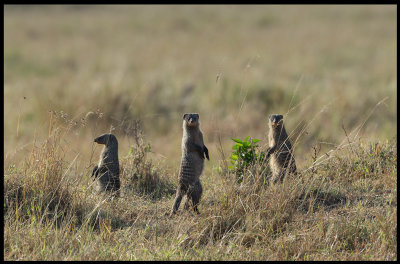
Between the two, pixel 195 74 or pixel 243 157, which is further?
pixel 195 74

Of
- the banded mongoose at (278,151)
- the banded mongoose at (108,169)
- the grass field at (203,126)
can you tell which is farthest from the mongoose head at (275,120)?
the banded mongoose at (108,169)

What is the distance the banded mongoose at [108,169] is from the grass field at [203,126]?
210mm

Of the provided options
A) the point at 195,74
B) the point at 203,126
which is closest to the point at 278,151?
the point at 203,126

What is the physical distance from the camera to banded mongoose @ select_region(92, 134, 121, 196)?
6770 mm

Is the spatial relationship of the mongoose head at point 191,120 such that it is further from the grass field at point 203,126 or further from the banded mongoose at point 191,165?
the grass field at point 203,126

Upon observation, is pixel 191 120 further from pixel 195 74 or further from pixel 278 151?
pixel 195 74

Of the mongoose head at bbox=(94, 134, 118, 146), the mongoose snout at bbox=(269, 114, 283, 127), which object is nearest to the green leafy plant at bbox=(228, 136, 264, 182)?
the mongoose snout at bbox=(269, 114, 283, 127)

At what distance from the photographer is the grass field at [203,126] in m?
5.42

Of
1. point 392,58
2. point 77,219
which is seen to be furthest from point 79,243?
point 392,58

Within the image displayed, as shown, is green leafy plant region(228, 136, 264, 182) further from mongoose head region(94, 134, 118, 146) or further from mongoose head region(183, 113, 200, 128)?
mongoose head region(94, 134, 118, 146)

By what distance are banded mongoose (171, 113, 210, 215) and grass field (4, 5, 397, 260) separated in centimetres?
25

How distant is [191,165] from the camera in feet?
20.5

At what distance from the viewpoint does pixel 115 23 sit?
3591cm

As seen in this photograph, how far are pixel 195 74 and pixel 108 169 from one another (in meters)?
14.1
